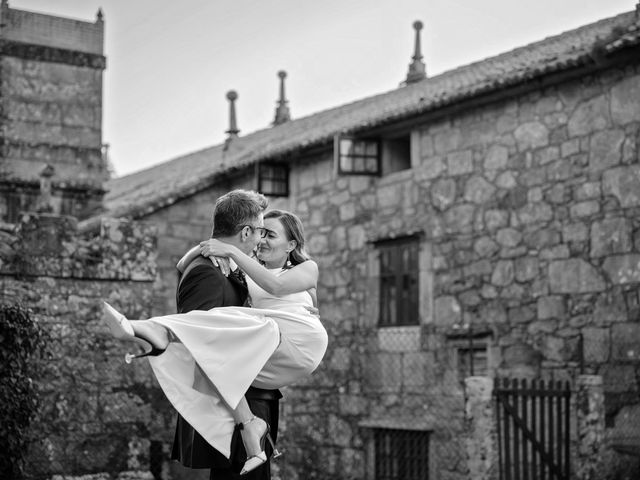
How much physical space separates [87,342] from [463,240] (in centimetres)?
612

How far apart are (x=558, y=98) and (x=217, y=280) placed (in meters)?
8.02

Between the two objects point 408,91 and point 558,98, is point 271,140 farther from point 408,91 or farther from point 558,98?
point 558,98

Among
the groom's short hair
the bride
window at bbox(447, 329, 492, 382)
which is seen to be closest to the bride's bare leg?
the bride

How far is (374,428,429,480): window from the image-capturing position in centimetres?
1295

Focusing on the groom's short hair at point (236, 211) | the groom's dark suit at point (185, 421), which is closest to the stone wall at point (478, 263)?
the groom's dark suit at point (185, 421)

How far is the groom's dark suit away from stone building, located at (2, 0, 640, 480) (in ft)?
10.3

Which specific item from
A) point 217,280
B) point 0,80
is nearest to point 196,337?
point 217,280

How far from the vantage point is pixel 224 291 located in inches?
176

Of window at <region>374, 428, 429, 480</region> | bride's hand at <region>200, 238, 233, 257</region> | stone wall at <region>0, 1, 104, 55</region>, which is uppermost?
stone wall at <region>0, 1, 104, 55</region>

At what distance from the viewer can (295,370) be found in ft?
14.7

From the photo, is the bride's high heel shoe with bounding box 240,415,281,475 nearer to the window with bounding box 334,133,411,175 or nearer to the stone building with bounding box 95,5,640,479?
the stone building with bounding box 95,5,640,479

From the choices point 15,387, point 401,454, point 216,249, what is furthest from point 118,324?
point 401,454

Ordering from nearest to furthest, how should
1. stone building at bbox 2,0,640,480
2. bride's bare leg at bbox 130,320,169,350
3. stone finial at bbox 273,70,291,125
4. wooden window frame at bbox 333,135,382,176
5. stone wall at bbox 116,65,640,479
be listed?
1. bride's bare leg at bbox 130,320,169,350
2. stone building at bbox 2,0,640,480
3. stone wall at bbox 116,65,640,479
4. wooden window frame at bbox 333,135,382,176
5. stone finial at bbox 273,70,291,125

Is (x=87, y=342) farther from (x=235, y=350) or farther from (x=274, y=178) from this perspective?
(x=274, y=178)
